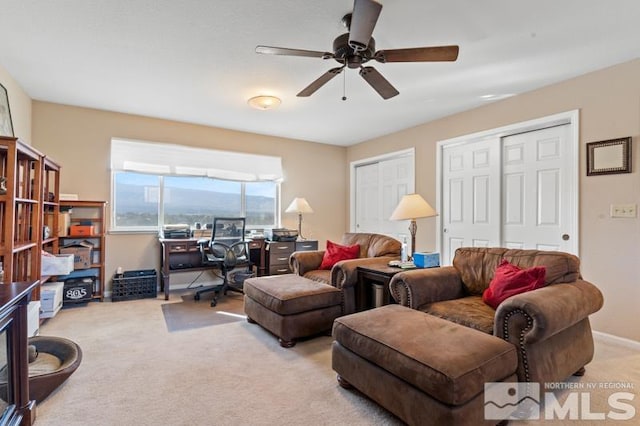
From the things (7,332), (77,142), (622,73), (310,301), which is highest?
(622,73)

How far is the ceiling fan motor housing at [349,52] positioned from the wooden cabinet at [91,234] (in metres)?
3.45

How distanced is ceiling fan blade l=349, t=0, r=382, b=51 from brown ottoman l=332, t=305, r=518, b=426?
5.46 feet

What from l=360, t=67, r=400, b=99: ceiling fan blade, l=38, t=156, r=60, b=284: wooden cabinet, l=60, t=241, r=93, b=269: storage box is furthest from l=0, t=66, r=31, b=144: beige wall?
l=360, t=67, r=400, b=99: ceiling fan blade

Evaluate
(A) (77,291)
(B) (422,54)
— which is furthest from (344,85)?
(A) (77,291)

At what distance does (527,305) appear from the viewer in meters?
1.71

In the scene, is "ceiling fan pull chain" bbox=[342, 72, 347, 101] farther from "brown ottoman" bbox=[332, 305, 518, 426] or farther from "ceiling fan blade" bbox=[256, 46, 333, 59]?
"brown ottoman" bbox=[332, 305, 518, 426]

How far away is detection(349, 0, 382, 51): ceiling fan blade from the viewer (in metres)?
1.55

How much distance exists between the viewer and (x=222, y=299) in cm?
418

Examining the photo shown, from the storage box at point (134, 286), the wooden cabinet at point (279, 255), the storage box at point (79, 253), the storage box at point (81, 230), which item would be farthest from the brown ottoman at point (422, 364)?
the storage box at point (81, 230)

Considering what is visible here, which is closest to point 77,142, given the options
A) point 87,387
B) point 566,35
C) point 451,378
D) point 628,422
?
point 87,387

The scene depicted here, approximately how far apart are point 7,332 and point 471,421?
2.14 metres

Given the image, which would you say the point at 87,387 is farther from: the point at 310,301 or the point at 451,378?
the point at 451,378

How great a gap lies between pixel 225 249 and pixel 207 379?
83.8 inches

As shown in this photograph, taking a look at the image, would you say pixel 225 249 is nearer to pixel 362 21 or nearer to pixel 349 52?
pixel 349 52
